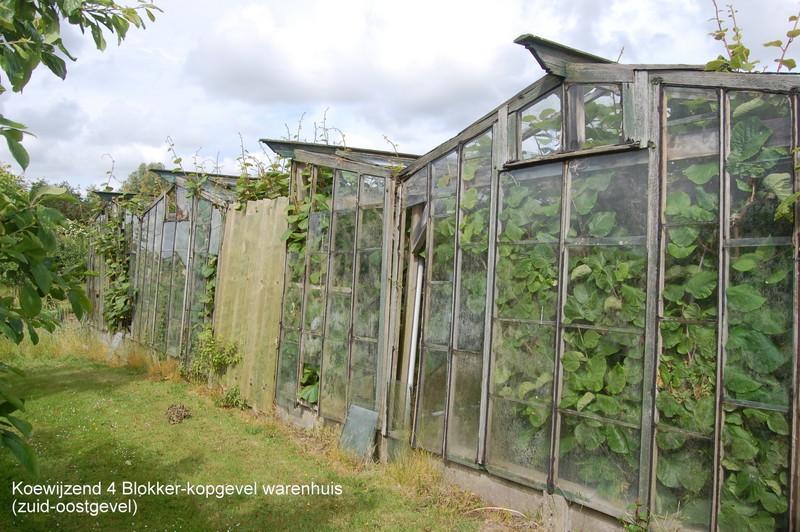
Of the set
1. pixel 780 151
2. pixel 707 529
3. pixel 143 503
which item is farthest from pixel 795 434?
pixel 143 503

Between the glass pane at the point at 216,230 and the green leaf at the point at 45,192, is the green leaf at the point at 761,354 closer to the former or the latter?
the green leaf at the point at 45,192

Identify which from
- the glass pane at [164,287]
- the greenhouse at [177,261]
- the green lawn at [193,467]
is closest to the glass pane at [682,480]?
the green lawn at [193,467]

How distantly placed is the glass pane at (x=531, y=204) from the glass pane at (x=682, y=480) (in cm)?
169

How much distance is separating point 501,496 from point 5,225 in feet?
13.6

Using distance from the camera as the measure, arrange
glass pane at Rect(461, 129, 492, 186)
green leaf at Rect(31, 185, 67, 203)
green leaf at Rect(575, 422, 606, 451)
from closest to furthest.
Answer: green leaf at Rect(31, 185, 67, 203)
green leaf at Rect(575, 422, 606, 451)
glass pane at Rect(461, 129, 492, 186)

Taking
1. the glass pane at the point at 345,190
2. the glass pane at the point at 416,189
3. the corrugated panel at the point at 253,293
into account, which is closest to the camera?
the glass pane at the point at 416,189

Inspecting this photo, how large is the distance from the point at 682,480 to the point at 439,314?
8.22ft

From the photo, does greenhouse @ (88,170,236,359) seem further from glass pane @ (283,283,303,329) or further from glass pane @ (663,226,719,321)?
glass pane @ (663,226,719,321)

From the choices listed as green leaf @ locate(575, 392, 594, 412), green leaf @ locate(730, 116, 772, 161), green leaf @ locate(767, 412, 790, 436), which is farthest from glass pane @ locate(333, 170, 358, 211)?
green leaf @ locate(767, 412, 790, 436)

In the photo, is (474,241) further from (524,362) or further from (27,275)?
(27,275)

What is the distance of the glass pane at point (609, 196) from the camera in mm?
4062

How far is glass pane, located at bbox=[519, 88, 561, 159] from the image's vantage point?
4.65 m

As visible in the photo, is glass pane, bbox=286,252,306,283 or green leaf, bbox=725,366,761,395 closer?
green leaf, bbox=725,366,761,395

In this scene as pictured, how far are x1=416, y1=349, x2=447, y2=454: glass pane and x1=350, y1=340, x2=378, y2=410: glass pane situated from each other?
0.79m
